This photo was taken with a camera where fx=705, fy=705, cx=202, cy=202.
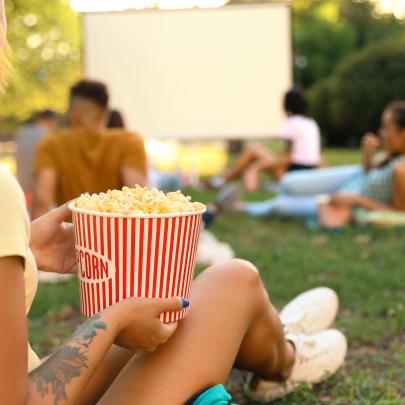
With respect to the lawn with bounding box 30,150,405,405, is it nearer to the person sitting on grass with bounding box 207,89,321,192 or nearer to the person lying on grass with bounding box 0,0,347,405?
the person lying on grass with bounding box 0,0,347,405

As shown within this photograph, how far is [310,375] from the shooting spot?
2.43 metres

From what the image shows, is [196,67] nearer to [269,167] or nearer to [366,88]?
[269,167]

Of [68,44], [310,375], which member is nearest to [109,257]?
[310,375]

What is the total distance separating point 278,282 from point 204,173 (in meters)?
9.85

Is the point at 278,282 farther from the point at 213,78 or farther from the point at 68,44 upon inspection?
the point at 68,44

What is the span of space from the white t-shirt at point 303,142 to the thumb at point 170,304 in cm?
743

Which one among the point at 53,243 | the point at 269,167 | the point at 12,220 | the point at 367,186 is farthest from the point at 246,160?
the point at 12,220

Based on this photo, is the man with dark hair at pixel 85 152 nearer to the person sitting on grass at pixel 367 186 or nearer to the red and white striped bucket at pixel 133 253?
the person sitting on grass at pixel 367 186

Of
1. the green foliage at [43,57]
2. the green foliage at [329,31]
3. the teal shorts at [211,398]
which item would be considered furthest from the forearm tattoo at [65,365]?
the green foliage at [329,31]

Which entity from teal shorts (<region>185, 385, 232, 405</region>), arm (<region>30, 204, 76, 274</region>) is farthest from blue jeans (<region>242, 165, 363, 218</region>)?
teal shorts (<region>185, 385, 232, 405</region>)

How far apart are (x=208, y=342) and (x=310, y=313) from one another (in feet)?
3.17

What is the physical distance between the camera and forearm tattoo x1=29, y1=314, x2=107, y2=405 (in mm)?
1352

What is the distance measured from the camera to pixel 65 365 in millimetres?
1385

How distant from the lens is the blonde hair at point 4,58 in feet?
4.53
